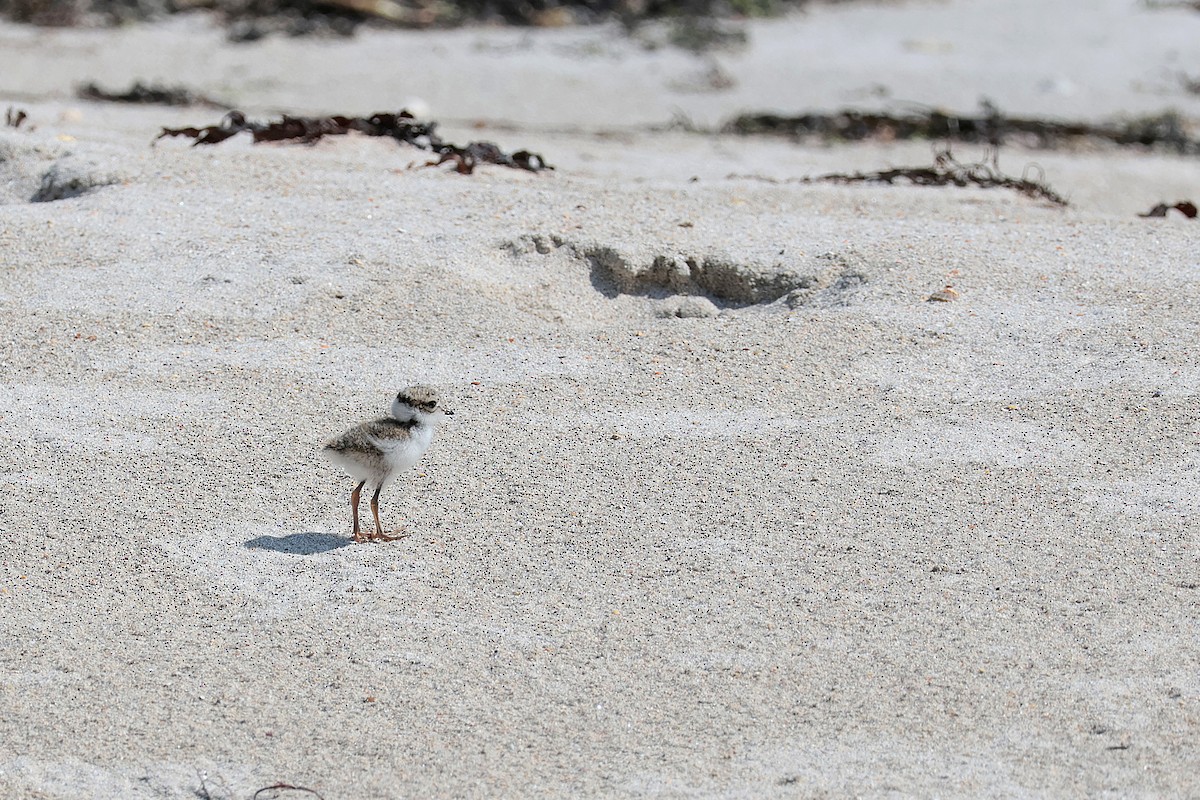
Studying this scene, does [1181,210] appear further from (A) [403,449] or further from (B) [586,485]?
(A) [403,449]

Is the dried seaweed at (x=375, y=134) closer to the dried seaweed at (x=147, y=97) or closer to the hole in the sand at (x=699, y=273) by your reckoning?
the hole in the sand at (x=699, y=273)

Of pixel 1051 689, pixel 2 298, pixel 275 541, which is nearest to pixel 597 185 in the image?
pixel 2 298

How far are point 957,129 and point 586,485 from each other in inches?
289

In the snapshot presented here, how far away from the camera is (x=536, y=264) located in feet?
20.4

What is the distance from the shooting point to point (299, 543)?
4410mm

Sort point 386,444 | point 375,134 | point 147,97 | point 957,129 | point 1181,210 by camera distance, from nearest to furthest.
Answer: point 386,444
point 1181,210
point 375,134
point 147,97
point 957,129

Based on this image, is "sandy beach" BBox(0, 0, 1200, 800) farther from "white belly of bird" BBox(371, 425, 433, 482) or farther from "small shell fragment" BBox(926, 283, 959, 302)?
"white belly of bird" BBox(371, 425, 433, 482)

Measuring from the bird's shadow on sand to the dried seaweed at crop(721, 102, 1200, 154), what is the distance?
24.4 ft

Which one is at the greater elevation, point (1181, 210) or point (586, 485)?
point (1181, 210)

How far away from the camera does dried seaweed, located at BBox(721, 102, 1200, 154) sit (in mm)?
11047

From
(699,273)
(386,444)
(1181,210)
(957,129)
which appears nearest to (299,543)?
(386,444)

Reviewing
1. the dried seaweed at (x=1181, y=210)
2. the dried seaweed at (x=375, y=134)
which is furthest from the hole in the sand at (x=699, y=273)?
the dried seaweed at (x=1181, y=210)

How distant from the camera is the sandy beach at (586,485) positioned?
353 centimetres

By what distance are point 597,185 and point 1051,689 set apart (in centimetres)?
417
